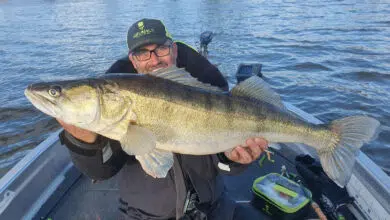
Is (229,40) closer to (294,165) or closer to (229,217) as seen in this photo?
(294,165)

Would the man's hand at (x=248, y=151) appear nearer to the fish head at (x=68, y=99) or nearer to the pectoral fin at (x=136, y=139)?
the pectoral fin at (x=136, y=139)

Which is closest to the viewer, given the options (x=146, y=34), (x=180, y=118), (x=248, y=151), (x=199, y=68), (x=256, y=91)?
(x=180, y=118)

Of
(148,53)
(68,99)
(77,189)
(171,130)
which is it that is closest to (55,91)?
(68,99)

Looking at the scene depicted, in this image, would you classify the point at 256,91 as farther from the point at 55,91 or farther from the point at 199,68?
the point at 55,91

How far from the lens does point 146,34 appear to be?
3.14m

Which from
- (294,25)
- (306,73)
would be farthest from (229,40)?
(306,73)

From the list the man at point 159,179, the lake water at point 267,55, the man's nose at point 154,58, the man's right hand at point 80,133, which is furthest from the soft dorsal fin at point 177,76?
the lake water at point 267,55

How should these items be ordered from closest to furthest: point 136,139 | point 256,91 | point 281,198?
point 136,139, point 256,91, point 281,198

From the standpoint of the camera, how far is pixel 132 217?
2.88 m

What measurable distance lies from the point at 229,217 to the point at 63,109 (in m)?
1.87

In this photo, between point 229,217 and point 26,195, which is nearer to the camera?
point 229,217

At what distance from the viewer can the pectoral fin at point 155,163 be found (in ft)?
8.01

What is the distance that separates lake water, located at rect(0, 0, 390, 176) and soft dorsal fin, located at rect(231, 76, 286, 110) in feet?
16.4

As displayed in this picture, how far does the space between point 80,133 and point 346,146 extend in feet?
7.28
